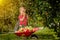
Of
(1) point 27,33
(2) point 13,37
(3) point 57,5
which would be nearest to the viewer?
(3) point 57,5

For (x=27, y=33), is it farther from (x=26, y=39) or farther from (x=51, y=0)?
(x=51, y=0)

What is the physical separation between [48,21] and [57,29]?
0.20 meters

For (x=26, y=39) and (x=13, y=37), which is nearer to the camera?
(x=26, y=39)

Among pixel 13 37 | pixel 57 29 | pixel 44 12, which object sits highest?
pixel 44 12

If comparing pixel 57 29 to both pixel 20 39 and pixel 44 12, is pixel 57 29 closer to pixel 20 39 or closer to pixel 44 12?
pixel 44 12

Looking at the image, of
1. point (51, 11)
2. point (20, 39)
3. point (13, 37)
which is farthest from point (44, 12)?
point (13, 37)

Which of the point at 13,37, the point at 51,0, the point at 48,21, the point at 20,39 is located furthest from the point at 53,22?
the point at 13,37

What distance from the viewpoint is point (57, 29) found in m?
4.21

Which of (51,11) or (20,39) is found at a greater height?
(51,11)

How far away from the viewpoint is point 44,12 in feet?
13.7

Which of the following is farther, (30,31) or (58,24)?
(30,31)

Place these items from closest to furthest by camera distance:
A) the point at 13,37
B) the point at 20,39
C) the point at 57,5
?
the point at 57,5 < the point at 20,39 < the point at 13,37

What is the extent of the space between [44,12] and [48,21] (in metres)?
0.17

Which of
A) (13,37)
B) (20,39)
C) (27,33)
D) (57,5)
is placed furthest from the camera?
(13,37)
